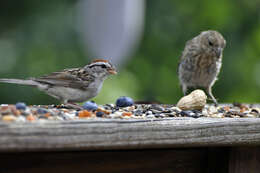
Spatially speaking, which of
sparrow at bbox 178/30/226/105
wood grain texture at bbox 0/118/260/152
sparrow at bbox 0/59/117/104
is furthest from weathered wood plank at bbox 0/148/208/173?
sparrow at bbox 178/30/226/105

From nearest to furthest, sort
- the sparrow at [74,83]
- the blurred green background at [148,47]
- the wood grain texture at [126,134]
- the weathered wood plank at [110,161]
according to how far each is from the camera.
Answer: the wood grain texture at [126,134] → the weathered wood plank at [110,161] → the sparrow at [74,83] → the blurred green background at [148,47]

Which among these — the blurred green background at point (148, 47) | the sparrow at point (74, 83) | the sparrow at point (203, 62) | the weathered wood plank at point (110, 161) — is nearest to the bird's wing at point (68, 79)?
the sparrow at point (74, 83)

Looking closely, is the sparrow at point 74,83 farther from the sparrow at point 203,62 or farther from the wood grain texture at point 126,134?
the sparrow at point 203,62

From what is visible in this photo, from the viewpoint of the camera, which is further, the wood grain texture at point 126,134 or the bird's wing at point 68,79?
the bird's wing at point 68,79

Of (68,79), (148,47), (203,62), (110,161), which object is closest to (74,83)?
(68,79)

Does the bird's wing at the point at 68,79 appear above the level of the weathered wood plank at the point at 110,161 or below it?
above

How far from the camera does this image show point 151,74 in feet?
21.8

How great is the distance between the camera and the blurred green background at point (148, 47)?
5828mm

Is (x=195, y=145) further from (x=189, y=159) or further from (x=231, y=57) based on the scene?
(x=231, y=57)

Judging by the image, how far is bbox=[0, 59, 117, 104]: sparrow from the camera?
123 inches

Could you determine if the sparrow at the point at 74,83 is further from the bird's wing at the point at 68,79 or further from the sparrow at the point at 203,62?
the sparrow at the point at 203,62

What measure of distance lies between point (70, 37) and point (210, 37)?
6.65ft

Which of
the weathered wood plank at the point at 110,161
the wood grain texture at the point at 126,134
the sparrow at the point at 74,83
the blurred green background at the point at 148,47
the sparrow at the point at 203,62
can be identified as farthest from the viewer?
the blurred green background at the point at 148,47

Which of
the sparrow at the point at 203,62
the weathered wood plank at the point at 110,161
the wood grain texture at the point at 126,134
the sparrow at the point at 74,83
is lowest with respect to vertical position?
the weathered wood plank at the point at 110,161
